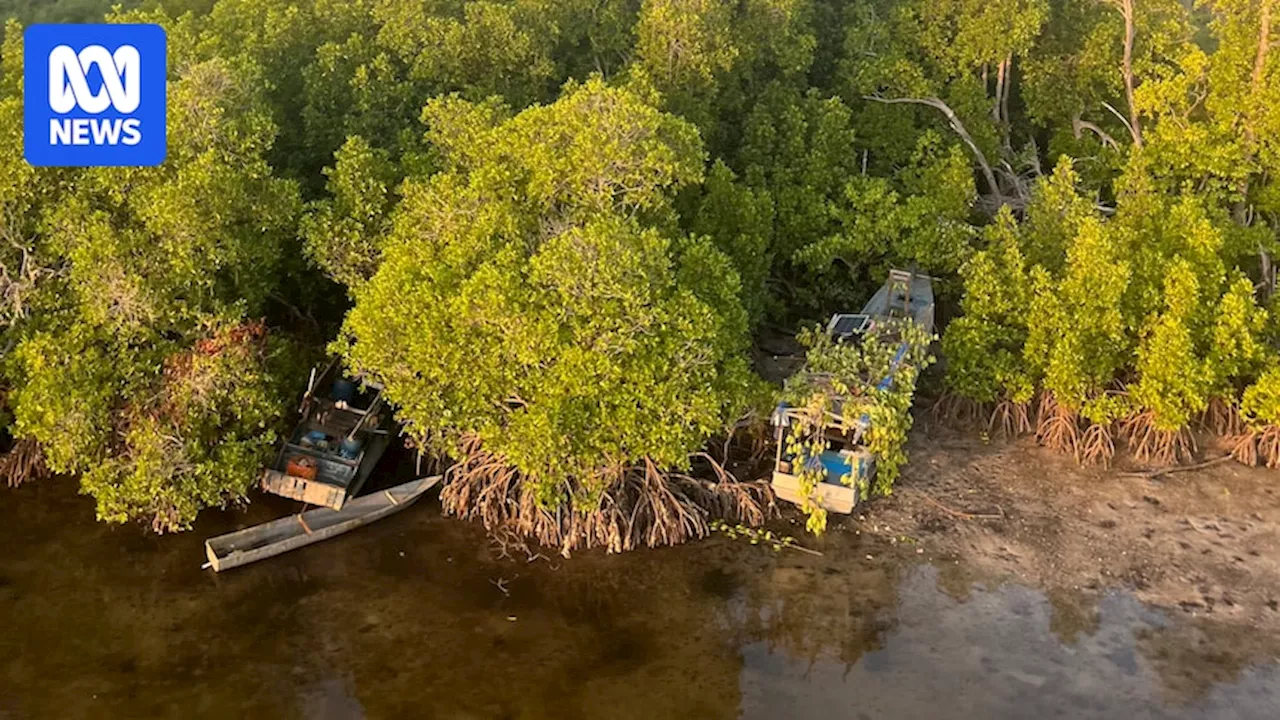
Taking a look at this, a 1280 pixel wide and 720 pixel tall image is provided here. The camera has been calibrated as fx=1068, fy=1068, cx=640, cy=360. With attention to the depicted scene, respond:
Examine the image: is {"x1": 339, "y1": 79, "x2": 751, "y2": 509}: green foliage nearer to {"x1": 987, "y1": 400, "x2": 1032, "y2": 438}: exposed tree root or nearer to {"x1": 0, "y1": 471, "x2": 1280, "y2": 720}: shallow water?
{"x1": 0, "y1": 471, "x2": 1280, "y2": 720}: shallow water

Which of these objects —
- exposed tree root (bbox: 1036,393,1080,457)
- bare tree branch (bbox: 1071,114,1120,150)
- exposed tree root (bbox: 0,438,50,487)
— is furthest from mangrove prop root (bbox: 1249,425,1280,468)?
exposed tree root (bbox: 0,438,50,487)

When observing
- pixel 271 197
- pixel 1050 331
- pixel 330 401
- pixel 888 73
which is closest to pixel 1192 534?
pixel 1050 331

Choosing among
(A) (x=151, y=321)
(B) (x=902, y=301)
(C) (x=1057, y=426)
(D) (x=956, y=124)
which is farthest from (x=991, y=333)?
(A) (x=151, y=321)

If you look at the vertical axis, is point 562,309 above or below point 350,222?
below

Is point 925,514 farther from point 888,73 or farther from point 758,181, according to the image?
point 888,73

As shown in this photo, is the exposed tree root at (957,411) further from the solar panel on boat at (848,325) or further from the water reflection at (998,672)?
the water reflection at (998,672)

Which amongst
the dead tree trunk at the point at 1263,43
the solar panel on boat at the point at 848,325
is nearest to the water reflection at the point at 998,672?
the solar panel on boat at the point at 848,325

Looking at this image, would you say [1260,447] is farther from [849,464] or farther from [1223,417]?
[849,464]
